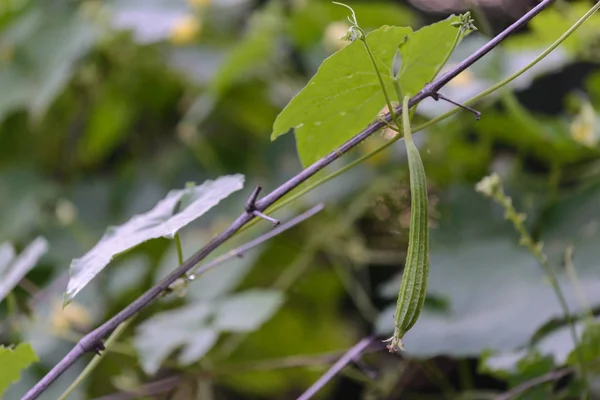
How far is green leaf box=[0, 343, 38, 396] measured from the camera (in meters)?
0.41

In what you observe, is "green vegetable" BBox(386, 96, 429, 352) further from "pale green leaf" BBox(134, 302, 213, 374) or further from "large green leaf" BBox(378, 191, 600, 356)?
"pale green leaf" BBox(134, 302, 213, 374)

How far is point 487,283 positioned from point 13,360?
47cm

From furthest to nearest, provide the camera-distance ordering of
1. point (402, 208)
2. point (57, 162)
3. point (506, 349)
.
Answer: point (57, 162), point (402, 208), point (506, 349)

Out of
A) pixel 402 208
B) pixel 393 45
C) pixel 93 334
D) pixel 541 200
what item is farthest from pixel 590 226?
pixel 93 334

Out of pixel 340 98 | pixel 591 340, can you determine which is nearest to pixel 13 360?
pixel 340 98

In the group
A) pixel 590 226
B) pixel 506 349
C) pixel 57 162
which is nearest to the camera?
pixel 506 349

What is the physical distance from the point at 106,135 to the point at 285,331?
1.57 feet

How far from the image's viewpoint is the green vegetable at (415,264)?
286 millimetres

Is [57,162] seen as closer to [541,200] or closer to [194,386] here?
[194,386]

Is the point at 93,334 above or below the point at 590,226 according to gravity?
below

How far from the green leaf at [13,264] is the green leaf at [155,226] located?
0.08m

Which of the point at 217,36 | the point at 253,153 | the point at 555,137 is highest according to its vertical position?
the point at 217,36

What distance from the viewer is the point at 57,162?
1.19 metres

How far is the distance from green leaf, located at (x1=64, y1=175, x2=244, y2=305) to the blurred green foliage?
0.26m
